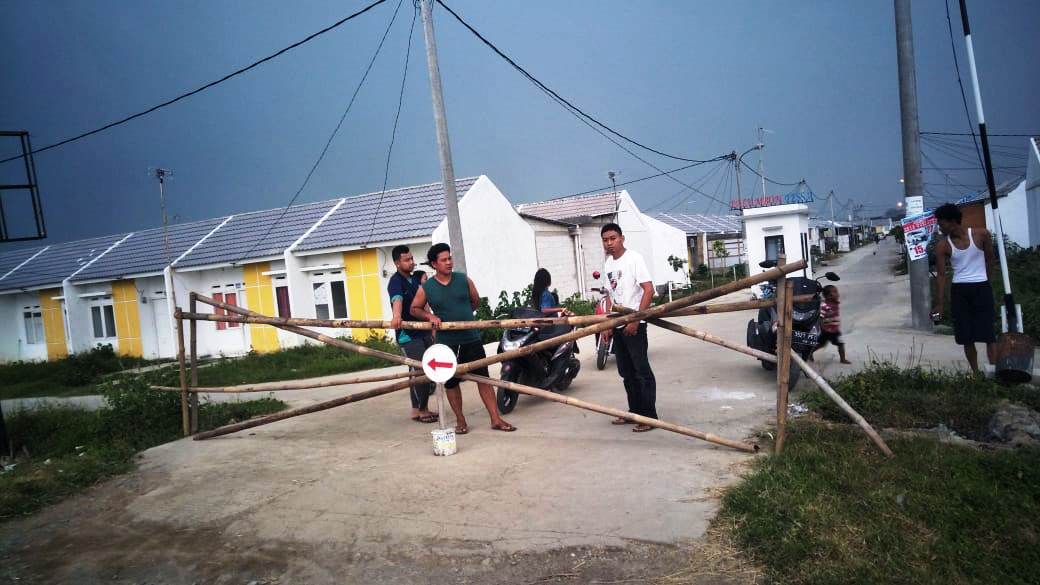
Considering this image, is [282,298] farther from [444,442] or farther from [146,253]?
[444,442]

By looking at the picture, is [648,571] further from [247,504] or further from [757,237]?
[757,237]

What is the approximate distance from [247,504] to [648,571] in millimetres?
2876

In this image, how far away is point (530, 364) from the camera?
24.9 feet

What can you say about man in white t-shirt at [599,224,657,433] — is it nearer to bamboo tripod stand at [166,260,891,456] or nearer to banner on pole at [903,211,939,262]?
bamboo tripod stand at [166,260,891,456]

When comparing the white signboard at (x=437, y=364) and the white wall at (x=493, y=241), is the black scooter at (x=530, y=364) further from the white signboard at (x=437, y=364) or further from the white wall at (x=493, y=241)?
the white wall at (x=493, y=241)

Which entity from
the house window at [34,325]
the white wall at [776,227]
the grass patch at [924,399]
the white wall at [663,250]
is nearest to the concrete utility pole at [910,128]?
the grass patch at [924,399]

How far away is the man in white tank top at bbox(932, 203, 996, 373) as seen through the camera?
635 cm

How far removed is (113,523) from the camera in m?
4.85

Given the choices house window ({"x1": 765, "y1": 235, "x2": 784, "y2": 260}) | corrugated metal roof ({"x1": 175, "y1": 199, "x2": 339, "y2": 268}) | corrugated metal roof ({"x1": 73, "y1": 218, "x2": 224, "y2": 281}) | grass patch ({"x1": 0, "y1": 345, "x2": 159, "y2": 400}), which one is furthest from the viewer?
house window ({"x1": 765, "y1": 235, "x2": 784, "y2": 260})

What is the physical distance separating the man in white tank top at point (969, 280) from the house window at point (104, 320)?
26.7 metres

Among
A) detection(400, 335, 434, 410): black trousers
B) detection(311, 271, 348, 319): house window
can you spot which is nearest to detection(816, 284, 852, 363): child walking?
detection(400, 335, 434, 410): black trousers

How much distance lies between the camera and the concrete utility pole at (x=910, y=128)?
11008mm

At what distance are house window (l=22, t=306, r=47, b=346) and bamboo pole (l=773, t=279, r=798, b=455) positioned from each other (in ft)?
99.8

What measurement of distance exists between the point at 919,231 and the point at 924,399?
4600mm
